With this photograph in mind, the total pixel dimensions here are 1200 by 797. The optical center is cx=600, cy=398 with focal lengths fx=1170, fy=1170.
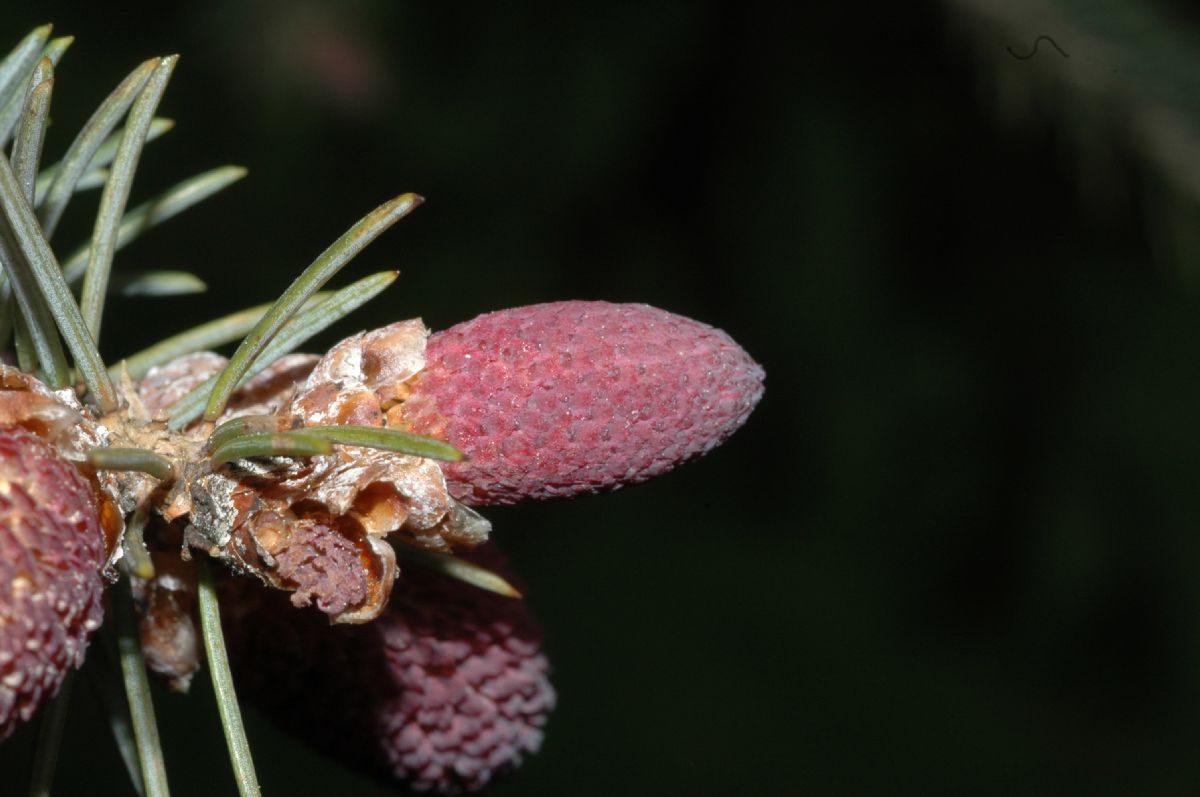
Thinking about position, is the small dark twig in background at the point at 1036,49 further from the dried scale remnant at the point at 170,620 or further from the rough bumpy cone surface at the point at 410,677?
the dried scale remnant at the point at 170,620

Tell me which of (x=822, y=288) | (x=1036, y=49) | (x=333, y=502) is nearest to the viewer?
(x=333, y=502)

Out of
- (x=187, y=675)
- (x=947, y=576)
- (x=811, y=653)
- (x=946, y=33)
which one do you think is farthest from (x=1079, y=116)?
(x=811, y=653)

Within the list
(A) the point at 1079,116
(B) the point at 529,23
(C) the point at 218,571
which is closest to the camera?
(C) the point at 218,571

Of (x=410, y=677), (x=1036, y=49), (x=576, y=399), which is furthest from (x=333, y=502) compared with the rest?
(x=1036, y=49)

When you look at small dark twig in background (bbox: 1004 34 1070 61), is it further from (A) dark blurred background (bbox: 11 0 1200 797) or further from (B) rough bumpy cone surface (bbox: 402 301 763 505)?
(B) rough bumpy cone surface (bbox: 402 301 763 505)

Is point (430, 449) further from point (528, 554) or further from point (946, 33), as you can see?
point (528, 554)

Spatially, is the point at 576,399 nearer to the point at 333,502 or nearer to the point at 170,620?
the point at 333,502

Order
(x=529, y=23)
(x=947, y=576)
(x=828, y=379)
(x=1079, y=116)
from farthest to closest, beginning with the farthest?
(x=947, y=576)
(x=828, y=379)
(x=529, y=23)
(x=1079, y=116)

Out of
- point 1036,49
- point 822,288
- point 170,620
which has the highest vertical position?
point 1036,49

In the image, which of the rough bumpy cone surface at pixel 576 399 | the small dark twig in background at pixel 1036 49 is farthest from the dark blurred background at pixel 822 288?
the rough bumpy cone surface at pixel 576 399
